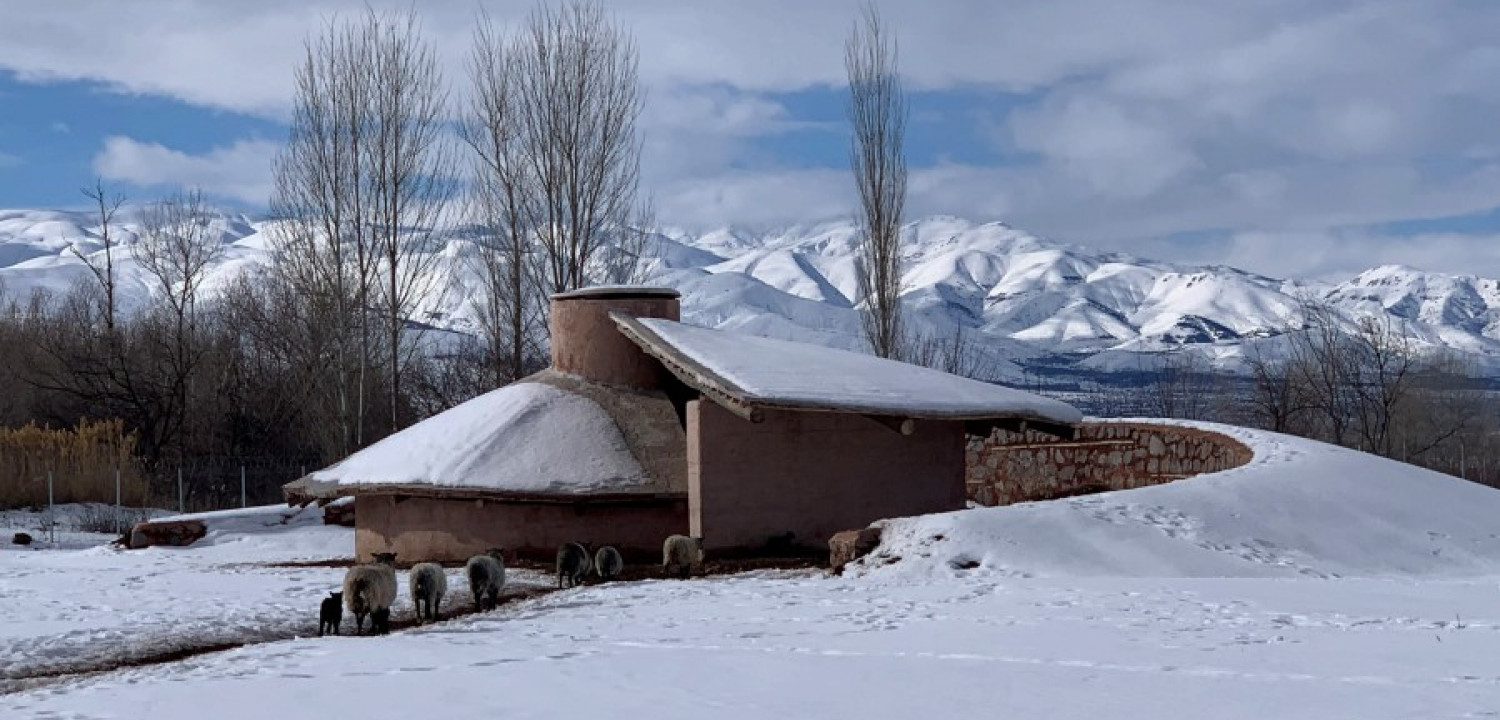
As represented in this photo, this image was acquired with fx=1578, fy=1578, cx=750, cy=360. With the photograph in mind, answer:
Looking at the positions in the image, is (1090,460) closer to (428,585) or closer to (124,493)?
(428,585)

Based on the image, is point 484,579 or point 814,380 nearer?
point 484,579

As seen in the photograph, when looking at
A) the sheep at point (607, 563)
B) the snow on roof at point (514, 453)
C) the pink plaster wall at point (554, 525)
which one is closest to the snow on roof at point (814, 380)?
the snow on roof at point (514, 453)

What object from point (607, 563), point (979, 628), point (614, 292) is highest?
point (614, 292)

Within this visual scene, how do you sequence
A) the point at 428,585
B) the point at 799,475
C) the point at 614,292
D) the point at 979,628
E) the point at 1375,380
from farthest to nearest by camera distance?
the point at 1375,380 < the point at 614,292 < the point at 799,475 < the point at 428,585 < the point at 979,628

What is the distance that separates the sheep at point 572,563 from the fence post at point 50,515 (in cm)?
1507

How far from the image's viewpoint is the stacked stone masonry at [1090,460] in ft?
71.3

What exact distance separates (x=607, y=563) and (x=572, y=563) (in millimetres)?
463

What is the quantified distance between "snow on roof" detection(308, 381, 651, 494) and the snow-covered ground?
1.75 metres

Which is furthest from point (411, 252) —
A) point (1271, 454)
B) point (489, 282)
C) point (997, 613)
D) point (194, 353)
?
point (997, 613)

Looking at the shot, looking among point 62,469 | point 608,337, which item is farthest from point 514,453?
point 62,469

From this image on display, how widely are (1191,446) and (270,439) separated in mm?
28193

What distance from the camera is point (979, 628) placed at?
1104 cm

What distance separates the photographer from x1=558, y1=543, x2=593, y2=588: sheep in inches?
627

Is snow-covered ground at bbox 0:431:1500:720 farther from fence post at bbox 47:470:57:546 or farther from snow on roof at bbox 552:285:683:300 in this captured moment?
fence post at bbox 47:470:57:546
